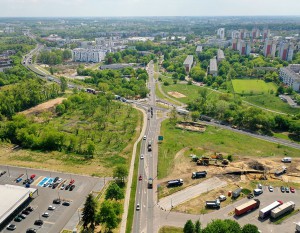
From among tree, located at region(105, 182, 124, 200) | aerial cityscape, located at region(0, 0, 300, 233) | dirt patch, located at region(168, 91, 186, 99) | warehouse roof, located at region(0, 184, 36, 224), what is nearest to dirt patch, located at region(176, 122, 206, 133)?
aerial cityscape, located at region(0, 0, 300, 233)

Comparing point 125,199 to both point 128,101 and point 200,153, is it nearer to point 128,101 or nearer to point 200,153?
point 200,153

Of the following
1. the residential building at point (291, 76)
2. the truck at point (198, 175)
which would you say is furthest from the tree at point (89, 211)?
the residential building at point (291, 76)

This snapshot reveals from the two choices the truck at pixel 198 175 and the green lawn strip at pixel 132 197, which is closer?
the green lawn strip at pixel 132 197

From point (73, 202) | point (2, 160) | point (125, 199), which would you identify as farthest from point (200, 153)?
point (2, 160)

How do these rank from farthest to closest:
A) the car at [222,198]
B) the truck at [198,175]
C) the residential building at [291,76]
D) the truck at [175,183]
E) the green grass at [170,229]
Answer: the residential building at [291,76]
the truck at [198,175]
the truck at [175,183]
the car at [222,198]
the green grass at [170,229]

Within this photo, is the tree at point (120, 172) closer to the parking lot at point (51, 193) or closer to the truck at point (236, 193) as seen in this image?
the parking lot at point (51, 193)

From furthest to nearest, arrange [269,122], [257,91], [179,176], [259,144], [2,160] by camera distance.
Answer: [257,91], [269,122], [259,144], [2,160], [179,176]

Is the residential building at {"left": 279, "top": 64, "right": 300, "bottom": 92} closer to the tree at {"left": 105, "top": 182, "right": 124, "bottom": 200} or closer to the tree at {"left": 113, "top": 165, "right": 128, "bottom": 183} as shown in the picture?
the tree at {"left": 113, "top": 165, "right": 128, "bottom": 183}

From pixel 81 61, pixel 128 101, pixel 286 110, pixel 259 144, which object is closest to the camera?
pixel 259 144
